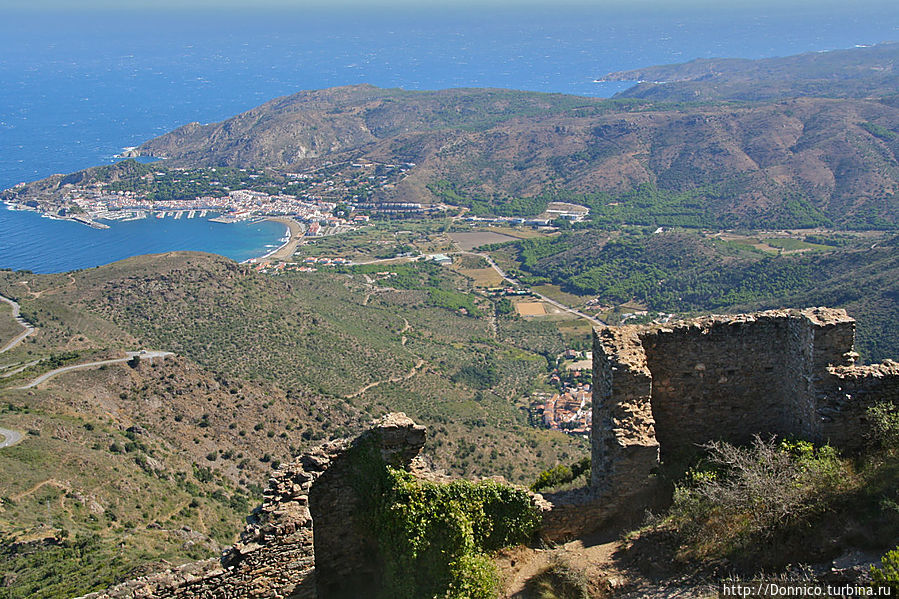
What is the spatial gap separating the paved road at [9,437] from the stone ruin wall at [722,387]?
23.8m

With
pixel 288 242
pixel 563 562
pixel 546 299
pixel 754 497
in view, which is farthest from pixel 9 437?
pixel 288 242

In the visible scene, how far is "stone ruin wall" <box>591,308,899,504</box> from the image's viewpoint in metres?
10.6

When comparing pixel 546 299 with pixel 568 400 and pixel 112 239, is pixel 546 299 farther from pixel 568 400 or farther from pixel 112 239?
pixel 112 239

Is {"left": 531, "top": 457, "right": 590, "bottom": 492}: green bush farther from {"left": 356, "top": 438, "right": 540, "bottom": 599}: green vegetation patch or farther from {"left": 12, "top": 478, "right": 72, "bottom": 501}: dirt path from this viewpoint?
{"left": 12, "top": 478, "right": 72, "bottom": 501}: dirt path

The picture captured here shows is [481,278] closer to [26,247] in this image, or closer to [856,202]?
[856,202]

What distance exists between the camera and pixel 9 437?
2669cm

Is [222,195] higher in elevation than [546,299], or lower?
higher

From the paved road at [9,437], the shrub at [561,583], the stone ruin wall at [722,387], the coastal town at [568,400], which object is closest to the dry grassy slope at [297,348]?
the coastal town at [568,400]

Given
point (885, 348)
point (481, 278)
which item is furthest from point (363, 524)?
point (481, 278)

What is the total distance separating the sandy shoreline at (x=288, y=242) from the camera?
108 m

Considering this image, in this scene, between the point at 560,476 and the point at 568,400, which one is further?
the point at 568,400

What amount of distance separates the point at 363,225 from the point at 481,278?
41.5 metres

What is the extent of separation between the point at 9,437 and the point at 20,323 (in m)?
23.7

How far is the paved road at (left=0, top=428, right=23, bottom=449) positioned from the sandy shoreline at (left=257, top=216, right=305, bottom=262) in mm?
79604
